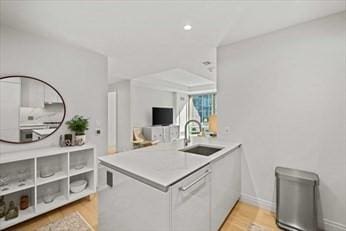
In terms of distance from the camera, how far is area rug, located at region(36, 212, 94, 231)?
1.90 meters

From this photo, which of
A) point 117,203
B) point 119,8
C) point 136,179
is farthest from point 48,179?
point 119,8

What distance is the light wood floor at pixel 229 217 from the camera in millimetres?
1950

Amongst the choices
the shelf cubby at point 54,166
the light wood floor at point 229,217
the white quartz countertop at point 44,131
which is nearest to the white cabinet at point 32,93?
the white quartz countertop at point 44,131

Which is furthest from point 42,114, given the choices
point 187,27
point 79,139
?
point 187,27

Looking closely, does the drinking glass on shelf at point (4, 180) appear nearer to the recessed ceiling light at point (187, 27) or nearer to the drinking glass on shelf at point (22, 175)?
the drinking glass on shelf at point (22, 175)

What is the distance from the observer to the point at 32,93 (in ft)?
7.43

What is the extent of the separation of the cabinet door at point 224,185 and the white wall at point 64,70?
7.42 ft

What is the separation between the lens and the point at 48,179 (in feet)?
7.16

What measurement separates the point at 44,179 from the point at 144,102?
437 cm

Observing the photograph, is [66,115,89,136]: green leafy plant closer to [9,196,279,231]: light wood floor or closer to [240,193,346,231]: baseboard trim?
[9,196,279,231]: light wood floor

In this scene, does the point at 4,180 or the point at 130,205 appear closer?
the point at 130,205

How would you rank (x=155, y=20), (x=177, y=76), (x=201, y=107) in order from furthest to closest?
(x=201, y=107) → (x=177, y=76) → (x=155, y=20)

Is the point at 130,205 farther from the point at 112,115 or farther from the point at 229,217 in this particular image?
the point at 112,115

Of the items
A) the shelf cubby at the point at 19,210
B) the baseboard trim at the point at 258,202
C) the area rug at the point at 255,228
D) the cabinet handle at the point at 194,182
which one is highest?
the cabinet handle at the point at 194,182
